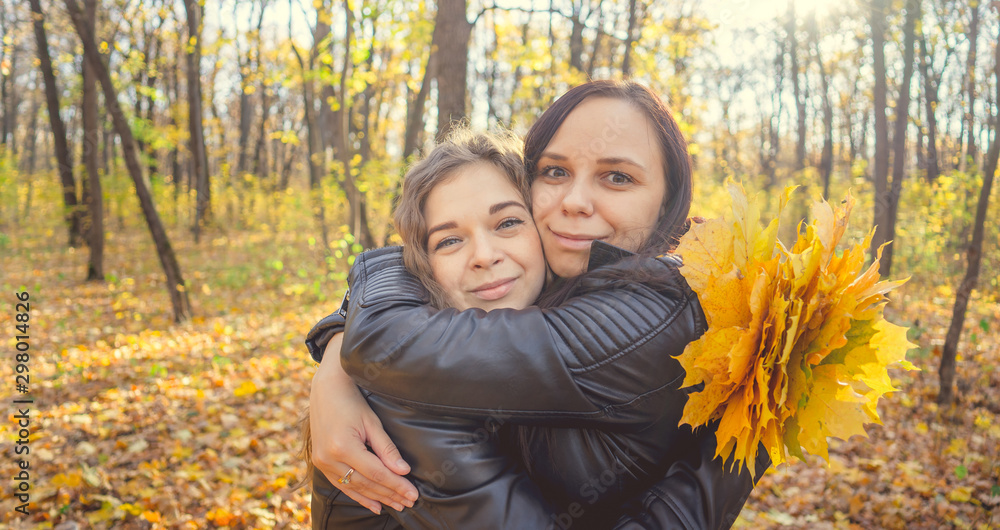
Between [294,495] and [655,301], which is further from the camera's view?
[294,495]

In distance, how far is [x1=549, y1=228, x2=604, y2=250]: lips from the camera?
6.18 ft

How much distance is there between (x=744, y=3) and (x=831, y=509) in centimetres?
390

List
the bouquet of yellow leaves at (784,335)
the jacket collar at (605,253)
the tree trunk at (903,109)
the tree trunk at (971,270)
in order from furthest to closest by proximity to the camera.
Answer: the tree trunk at (903,109), the tree trunk at (971,270), the jacket collar at (605,253), the bouquet of yellow leaves at (784,335)

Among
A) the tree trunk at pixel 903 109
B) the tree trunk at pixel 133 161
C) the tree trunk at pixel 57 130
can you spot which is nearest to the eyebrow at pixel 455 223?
the tree trunk at pixel 903 109

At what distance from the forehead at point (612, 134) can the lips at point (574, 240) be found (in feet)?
0.91

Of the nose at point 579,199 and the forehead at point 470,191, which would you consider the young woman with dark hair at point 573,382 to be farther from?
the forehead at point 470,191

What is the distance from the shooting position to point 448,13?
17.5 feet

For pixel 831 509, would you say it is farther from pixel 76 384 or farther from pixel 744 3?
pixel 76 384

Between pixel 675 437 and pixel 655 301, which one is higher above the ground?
pixel 655 301

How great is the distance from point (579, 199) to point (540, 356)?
2.46 feet

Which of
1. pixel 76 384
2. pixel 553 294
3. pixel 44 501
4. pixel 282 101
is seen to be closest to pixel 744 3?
pixel 553 294

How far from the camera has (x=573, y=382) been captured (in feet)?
4.19

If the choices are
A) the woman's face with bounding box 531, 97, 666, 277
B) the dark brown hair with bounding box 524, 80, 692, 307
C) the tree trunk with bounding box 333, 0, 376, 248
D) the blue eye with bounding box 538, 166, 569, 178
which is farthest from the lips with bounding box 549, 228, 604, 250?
the tree trunk with bounding box 333, 0, 376, 248

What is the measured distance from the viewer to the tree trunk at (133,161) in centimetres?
671
